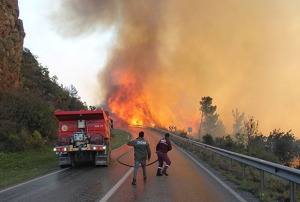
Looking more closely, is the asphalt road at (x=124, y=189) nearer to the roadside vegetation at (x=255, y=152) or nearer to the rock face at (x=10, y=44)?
the roadside vegetation at (x=255, y=152)

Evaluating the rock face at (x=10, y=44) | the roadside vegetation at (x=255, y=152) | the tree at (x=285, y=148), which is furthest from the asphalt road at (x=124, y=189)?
the tree at (x=285, y=148)

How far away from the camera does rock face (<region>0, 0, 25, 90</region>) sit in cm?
2202

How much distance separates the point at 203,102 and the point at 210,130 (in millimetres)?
25772

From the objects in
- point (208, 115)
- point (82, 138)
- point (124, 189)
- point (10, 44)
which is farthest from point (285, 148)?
point (208, 115)

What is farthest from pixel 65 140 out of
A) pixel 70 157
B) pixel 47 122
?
pixel 47 122

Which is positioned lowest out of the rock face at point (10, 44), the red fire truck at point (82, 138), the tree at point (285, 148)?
the tree at point (285, 148)

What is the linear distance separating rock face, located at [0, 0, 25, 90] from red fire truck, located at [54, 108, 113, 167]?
39.4 feet

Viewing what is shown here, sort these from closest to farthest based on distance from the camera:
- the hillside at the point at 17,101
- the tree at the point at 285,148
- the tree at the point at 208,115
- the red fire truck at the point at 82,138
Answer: the red fire truck at the point at 82,138
the hillside at the point at 17,101
the tree at the point at 285,148
the tree at the point at 208,115

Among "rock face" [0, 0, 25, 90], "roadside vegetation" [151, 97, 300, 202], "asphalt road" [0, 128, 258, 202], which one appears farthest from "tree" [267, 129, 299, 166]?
"rock face" [0, 0, 25, 90]

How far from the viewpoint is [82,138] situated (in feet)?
39.4

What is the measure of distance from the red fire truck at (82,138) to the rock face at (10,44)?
12.0 meters

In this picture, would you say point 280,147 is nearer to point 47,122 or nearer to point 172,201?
point 47,122

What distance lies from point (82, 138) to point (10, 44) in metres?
17.5

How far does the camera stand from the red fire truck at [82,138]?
38.9ft
